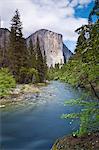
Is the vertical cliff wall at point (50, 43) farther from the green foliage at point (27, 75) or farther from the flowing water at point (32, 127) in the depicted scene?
the flowing water at point (32, 127)

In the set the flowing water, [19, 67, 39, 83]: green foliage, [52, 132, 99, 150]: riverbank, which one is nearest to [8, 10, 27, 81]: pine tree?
[19, 67, 39, 83]: green foliage

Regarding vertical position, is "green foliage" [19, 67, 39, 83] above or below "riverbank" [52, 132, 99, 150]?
above

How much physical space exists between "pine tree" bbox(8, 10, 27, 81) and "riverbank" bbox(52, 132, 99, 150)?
3587cm

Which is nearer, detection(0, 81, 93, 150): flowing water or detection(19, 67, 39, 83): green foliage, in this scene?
detection(0, 81, 93, 150): flowing water

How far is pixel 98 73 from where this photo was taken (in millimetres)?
6727

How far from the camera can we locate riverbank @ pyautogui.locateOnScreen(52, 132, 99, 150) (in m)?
7.75

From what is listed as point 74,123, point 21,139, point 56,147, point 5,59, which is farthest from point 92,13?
point 5,59

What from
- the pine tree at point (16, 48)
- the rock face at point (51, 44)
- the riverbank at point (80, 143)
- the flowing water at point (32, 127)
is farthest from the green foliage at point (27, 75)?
the rock face at point (51, 44)

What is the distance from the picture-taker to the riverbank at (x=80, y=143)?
7750 mm

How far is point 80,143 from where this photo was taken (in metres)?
8.04

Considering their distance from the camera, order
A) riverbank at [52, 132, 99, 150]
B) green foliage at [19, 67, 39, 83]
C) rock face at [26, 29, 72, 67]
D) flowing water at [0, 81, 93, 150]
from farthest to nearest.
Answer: rock face at [26, 29, 72, 67] → green foliage at [19, 67, 39, 83] → flowing water at [0, 81, 93, 150] → riverbank at [52, 132, 99, 150]

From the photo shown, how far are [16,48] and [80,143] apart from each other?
38369mm

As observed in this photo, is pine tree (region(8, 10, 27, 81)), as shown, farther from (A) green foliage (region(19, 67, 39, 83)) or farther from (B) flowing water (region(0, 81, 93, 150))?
(B) flowing water (region(0, 81, 93, 150))

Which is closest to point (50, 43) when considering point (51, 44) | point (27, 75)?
point (51, 44)
